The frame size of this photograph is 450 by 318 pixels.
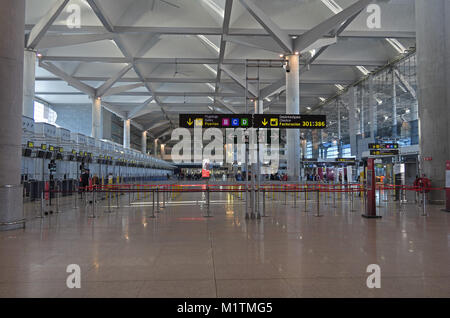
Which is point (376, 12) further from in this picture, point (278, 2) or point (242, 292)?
point (242, 292)

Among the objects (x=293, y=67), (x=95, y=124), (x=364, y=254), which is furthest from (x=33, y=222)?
(x=95, y=124)

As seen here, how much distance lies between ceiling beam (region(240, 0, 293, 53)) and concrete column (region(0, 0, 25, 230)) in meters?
17.7

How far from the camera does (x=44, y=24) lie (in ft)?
72.2

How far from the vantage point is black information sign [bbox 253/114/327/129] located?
1119cm

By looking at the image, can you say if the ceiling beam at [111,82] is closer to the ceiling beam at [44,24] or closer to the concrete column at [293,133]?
the ceiling beam at [44,24]

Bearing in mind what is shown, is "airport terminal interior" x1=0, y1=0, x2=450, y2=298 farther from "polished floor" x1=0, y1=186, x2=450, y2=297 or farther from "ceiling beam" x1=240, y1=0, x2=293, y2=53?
"ceiling beam" x1=240, y1=0, x2=293, y2=53

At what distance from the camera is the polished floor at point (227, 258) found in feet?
13.1

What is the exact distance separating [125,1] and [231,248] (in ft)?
80.9

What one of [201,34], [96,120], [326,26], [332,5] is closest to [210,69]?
[201,34]

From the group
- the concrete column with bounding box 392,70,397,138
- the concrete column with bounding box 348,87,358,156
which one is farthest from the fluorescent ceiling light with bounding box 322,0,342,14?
the concrete column with bounding box 348,87,358,156

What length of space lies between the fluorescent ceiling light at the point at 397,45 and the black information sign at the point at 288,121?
27715mm

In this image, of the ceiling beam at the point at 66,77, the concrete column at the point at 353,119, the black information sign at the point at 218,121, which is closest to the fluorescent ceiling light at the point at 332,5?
the black information sign at the point at 218,121

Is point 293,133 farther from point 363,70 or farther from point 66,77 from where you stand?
point 66,77

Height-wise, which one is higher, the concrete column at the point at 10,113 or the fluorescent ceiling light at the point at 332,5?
the fluorescent ceiling light at the point at 332,5
